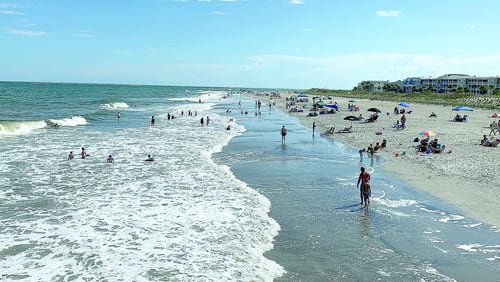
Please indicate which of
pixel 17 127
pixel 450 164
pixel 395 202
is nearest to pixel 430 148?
pixel 450 164

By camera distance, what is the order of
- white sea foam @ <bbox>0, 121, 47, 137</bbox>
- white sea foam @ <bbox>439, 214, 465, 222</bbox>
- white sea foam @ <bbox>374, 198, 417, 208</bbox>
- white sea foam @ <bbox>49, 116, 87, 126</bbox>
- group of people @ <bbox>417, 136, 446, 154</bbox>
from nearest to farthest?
white sea foam @ <bbox>439, 214, 465, 222</bbox> < white sea foam @ <bbox>374, 198, 417, 208</bbox> < group of people @ <bbox>417, 136, 446, 154</bbox> < white sea foam @ <bbox>0, 121, 47, 137</bbox> < white sea foam @ <bbox>49, 116, 87, 126</bbox>

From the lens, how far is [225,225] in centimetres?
1279

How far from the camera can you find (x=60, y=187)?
17.0m

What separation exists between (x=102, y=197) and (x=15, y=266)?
6.02m

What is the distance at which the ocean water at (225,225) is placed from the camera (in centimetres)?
970

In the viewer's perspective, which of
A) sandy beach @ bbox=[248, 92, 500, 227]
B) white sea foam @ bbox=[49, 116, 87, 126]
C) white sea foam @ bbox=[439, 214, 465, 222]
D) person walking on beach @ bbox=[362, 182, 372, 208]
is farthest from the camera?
white sea foam @ bbox=[49, 116, 87, 126]

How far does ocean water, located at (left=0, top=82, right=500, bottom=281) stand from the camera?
31.8 ft

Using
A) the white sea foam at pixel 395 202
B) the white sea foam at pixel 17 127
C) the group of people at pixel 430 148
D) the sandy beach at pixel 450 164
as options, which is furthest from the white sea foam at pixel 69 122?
the white sea foam at pixel 395 202

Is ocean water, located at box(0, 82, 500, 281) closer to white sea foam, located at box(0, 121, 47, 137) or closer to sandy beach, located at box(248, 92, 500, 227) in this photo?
sandy beach, located at box(248, 92, 500, 227)

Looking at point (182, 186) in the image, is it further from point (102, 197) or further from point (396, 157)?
point (396, 157)

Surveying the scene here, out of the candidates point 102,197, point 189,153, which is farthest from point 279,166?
point 102,197

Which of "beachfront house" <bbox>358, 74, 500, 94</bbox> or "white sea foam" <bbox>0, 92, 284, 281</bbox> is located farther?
"beachfront house" <bbox>358, 74, 500, 94</bbox>

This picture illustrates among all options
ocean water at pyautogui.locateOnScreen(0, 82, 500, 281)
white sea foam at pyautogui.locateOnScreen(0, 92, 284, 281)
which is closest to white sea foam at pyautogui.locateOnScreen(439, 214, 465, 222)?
ocean water at pyautogui.locateOnScreen(0, 82, 500, 281)

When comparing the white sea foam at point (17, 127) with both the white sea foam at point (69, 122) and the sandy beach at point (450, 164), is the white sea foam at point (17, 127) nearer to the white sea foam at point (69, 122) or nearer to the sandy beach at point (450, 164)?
the white sea foam at point (69, 122)
